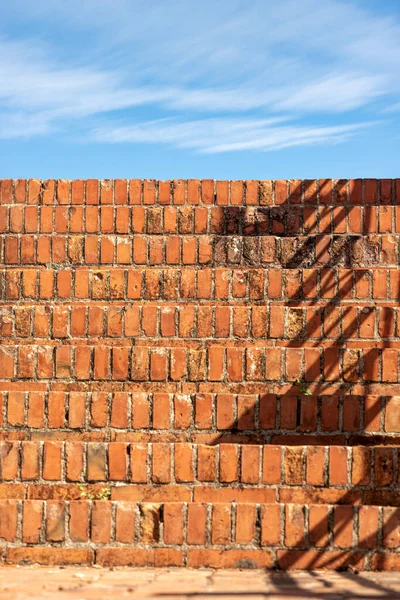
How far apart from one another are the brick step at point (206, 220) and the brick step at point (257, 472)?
6.57ft

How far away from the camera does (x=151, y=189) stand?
224 inches

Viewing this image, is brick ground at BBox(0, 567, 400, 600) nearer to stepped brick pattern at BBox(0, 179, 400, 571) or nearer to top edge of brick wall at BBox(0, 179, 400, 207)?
stepped brick pattern at BBox(0, 179, 400, 571)

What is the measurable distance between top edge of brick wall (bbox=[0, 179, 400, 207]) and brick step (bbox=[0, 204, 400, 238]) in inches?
4.9

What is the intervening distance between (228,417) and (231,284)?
1086mm

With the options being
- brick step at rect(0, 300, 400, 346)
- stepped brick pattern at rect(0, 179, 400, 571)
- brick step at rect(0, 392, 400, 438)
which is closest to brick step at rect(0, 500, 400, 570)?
stepped brick pattern at rect(0, 179, 400, 571)

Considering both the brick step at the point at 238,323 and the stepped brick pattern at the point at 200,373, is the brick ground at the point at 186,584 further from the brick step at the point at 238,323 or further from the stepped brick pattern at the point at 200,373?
the brick step at the point at 238,323

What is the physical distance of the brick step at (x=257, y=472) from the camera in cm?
375

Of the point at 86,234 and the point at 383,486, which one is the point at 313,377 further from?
the point at 86,234

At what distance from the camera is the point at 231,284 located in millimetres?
4961

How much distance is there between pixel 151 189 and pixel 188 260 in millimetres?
685

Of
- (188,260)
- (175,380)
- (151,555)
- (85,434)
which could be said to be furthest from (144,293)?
(151,555)

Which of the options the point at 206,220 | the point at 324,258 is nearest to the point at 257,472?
the point at 324,258

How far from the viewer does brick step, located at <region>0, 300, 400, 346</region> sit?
15.2 ft

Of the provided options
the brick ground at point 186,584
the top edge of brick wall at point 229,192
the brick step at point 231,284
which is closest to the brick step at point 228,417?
the brick ground at point 186,584
